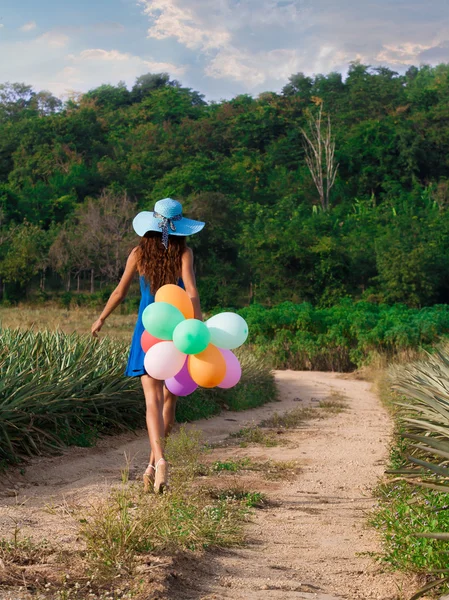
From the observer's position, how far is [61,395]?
7.52 m

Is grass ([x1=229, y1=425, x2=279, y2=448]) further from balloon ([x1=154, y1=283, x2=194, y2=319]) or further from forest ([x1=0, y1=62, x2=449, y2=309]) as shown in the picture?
forest ([x1=0, y1=62, x2=449, y2=309])

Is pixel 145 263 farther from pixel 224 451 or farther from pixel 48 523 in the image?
pixel 224 451

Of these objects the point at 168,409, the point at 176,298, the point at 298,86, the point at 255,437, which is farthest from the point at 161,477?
the point at 298,86

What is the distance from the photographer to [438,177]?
2034 inches

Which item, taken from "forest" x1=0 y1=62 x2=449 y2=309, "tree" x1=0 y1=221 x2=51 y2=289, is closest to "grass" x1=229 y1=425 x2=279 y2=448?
"forest" x1=0 y1=62 x2=449 y2=309

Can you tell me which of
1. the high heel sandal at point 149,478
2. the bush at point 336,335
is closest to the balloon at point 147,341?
the high heel sandal at point 149,478

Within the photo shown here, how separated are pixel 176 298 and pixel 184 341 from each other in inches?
15.1

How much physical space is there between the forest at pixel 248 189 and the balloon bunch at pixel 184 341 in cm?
2685

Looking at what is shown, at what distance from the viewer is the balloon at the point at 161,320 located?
488 cm

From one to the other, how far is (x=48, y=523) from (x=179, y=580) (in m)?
1.14

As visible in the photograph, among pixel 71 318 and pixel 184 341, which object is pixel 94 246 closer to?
pixel 71 318

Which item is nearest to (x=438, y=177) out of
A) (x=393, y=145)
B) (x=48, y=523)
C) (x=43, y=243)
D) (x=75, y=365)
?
(x=393, y=145)

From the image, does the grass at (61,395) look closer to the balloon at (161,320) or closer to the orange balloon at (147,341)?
the orange balloon at (147,341)

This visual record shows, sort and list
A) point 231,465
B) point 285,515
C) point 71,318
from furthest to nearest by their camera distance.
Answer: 1. point 71,318
2. point 231,465
3. point 285,515
